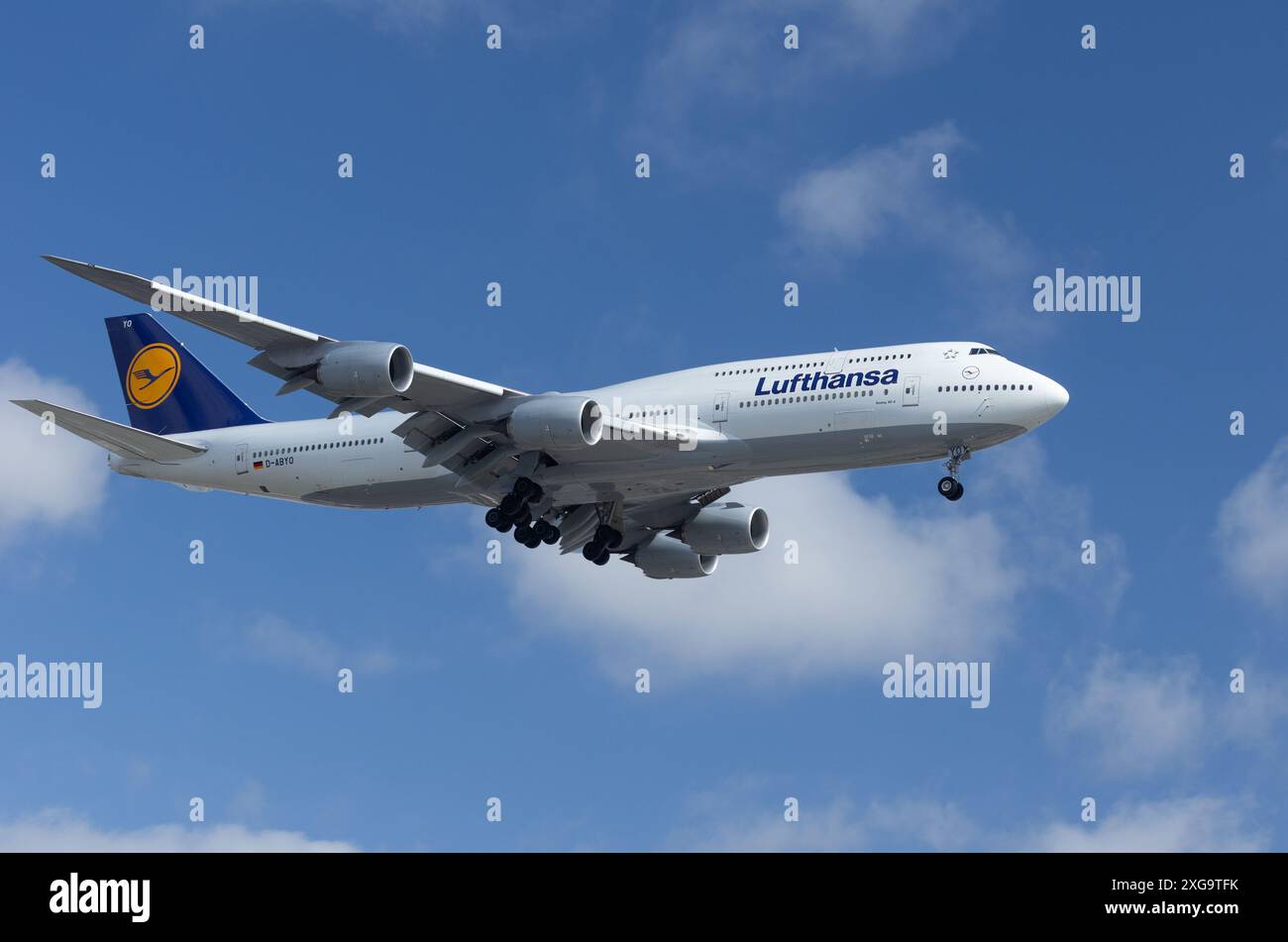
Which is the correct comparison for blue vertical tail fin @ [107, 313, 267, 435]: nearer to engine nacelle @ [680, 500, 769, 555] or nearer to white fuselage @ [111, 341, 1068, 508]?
white fuselage @ [111, 341, 1068, 508]

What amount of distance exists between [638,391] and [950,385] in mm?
9040

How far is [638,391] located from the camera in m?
44.4

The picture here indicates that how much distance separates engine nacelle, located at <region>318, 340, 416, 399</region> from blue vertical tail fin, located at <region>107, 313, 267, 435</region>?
12.4 m

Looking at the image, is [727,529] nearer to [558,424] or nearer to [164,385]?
[558,424]

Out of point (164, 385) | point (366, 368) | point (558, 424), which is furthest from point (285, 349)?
point (164, 385)

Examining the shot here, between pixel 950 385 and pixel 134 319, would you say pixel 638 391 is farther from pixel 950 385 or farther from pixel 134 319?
pixel 134 319

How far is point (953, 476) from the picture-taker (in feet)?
133

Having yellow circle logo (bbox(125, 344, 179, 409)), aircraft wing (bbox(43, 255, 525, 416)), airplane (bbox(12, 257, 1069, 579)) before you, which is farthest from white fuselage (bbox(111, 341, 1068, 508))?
yellow circle logo (bbox(125, 344, 179, 409))

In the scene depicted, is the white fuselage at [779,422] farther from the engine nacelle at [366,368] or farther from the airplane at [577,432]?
the engine nacelle at [366,368]

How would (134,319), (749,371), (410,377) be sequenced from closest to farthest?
(410,377) → (749,371) → (134,319)

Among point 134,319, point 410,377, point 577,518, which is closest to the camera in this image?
point 410,377

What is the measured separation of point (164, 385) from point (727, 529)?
19.5 meters
